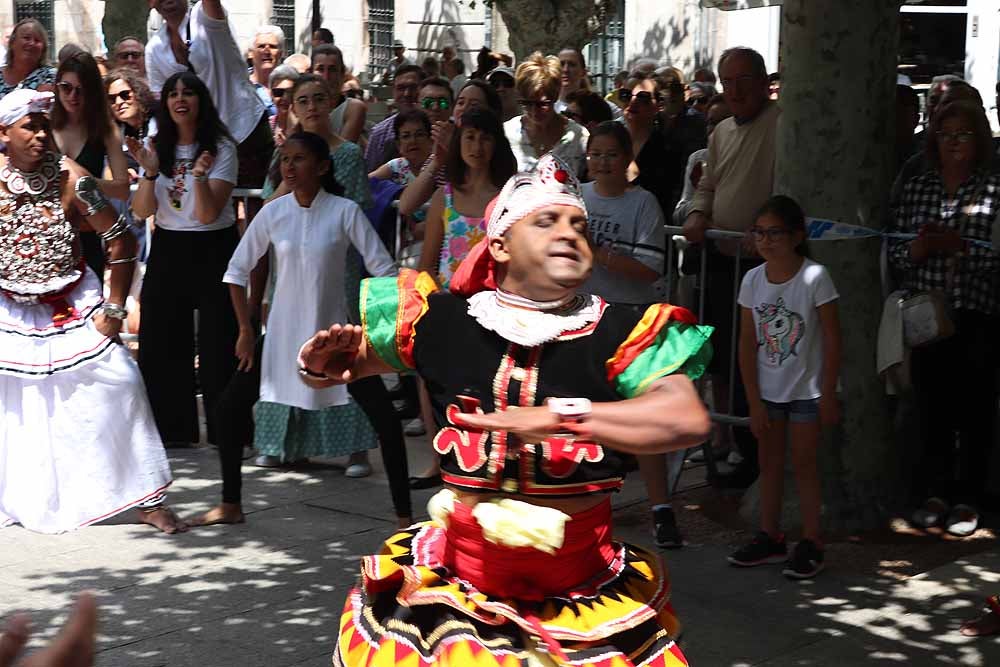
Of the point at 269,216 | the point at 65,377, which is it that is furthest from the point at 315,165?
the point at 65,377

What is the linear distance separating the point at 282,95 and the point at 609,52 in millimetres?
19202

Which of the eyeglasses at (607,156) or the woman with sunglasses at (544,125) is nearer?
the eyeglasses at (607,156)

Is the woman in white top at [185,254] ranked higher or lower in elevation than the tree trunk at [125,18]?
lower

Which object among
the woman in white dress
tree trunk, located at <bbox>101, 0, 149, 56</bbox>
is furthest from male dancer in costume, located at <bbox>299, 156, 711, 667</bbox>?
tree trunk, located at <bbox>101, 0, 149, 56</bbox>

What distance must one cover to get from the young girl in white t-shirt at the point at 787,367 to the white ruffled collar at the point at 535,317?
2.92 meters

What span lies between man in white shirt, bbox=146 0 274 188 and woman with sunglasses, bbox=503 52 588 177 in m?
1.68

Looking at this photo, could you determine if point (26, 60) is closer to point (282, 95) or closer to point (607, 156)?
point (282, 95)

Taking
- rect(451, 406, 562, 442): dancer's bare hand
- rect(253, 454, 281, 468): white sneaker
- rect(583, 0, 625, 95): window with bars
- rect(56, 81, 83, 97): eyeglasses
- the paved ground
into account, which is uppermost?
rect(583, 0, 625, 95): window with bars

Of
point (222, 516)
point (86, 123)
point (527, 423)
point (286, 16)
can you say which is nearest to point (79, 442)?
point (222, 516)

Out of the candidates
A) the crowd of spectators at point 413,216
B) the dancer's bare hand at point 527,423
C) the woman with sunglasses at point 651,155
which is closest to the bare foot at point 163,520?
the crowd of spectators at point 413,216

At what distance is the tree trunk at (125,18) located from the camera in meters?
16.5

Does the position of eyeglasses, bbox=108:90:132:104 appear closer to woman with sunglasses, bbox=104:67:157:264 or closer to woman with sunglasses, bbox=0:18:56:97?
woman with sunglasses, bbox=104:67:157:264

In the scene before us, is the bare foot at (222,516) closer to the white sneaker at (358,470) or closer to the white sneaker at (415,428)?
the white sneaker at (358,470)

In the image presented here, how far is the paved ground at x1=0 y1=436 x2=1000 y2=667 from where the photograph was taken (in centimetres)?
560
